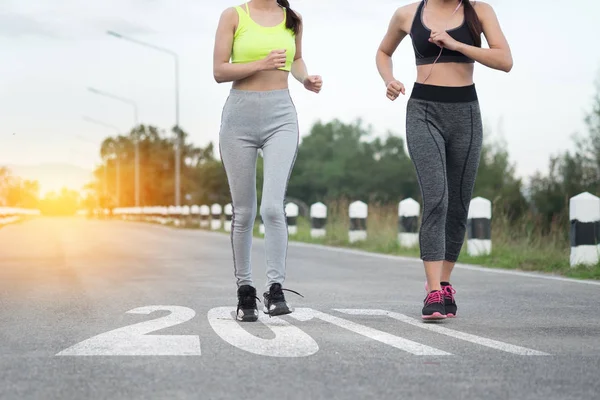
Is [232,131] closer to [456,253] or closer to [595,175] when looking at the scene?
[456,253]

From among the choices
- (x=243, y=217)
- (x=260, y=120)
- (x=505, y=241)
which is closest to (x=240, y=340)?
(x=243, y=217)

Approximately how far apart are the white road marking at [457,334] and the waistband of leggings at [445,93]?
1372 millimetres

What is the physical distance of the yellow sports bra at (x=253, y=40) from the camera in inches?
240

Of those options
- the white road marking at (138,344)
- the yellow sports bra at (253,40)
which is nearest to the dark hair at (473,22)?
the yellow sports bra at (253,40)

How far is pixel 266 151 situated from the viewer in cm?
607

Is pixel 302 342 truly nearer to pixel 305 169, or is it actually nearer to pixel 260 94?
pixel 260 94

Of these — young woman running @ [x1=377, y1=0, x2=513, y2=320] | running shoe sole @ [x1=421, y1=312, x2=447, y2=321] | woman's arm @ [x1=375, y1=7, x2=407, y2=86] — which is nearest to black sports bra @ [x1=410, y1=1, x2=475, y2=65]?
young woman running @ [x1=377, y1=0, x2=513, y2=320]

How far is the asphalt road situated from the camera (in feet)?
12.2

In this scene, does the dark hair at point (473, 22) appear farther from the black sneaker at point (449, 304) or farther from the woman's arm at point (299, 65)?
the black sneaker at point (449, 304)

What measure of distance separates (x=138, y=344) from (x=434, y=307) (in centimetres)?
190

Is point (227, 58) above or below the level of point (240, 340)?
above

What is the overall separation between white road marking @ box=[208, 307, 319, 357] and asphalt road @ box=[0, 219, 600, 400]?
10 mm

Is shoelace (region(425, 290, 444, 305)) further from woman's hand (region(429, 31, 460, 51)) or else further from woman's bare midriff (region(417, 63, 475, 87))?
woman's hand (region(429, 31, 460, 51))

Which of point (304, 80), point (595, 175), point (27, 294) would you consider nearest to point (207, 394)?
point (304, 80)
